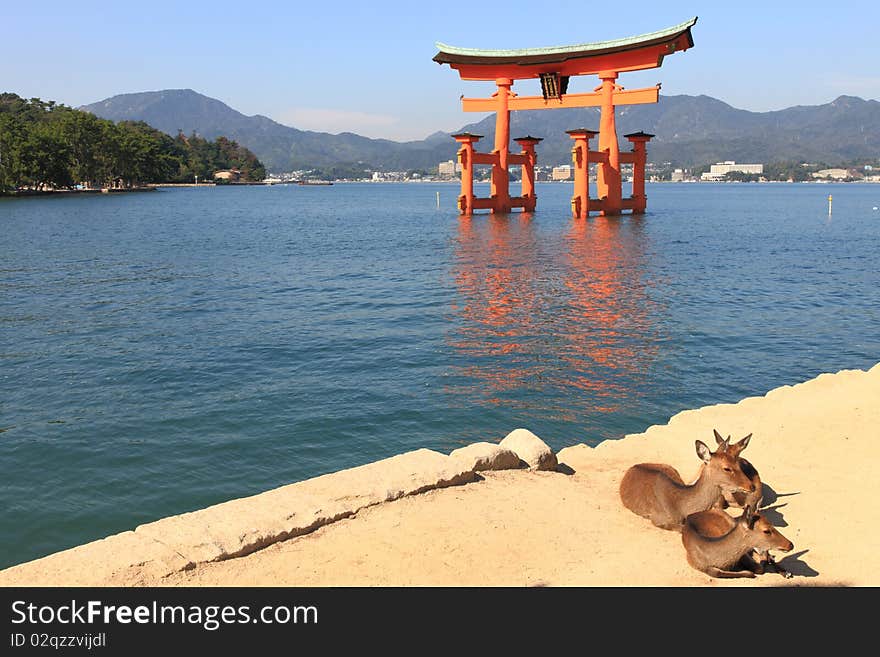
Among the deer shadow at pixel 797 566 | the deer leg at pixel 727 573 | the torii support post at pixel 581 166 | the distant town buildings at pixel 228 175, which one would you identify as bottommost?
the deer shadow at pixel 797 566

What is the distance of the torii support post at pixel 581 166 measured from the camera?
48438mm

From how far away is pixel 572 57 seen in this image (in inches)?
1908

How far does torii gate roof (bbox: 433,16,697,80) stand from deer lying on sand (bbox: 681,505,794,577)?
4495cm

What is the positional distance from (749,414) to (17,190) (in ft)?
333

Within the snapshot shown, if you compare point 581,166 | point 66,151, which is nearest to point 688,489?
point 581,166

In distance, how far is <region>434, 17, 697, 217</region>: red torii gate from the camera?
46906mm

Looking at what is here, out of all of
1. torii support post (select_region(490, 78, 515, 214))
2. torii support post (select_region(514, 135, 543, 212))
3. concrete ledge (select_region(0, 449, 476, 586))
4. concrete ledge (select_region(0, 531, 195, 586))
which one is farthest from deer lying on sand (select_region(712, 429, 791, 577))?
Answer: torii support post (select_region(514, 135, 543, 212))

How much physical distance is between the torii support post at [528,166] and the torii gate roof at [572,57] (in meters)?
6.05

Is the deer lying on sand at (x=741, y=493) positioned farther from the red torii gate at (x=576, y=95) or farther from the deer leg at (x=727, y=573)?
the red torii gate at (x=576, y=95)

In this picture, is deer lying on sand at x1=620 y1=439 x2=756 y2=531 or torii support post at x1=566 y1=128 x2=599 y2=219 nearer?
deer lying on sand at x1=620 y1=439 x2=756 y2=531

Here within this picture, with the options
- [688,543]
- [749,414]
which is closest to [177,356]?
[749,414]

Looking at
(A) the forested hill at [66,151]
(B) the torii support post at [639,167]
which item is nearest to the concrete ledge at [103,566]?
(B) the torii support post at [639,167]

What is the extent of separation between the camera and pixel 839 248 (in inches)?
1508

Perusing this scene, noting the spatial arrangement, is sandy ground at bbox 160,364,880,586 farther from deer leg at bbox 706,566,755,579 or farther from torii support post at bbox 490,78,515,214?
torii support post at bbox 490,78,515,214
